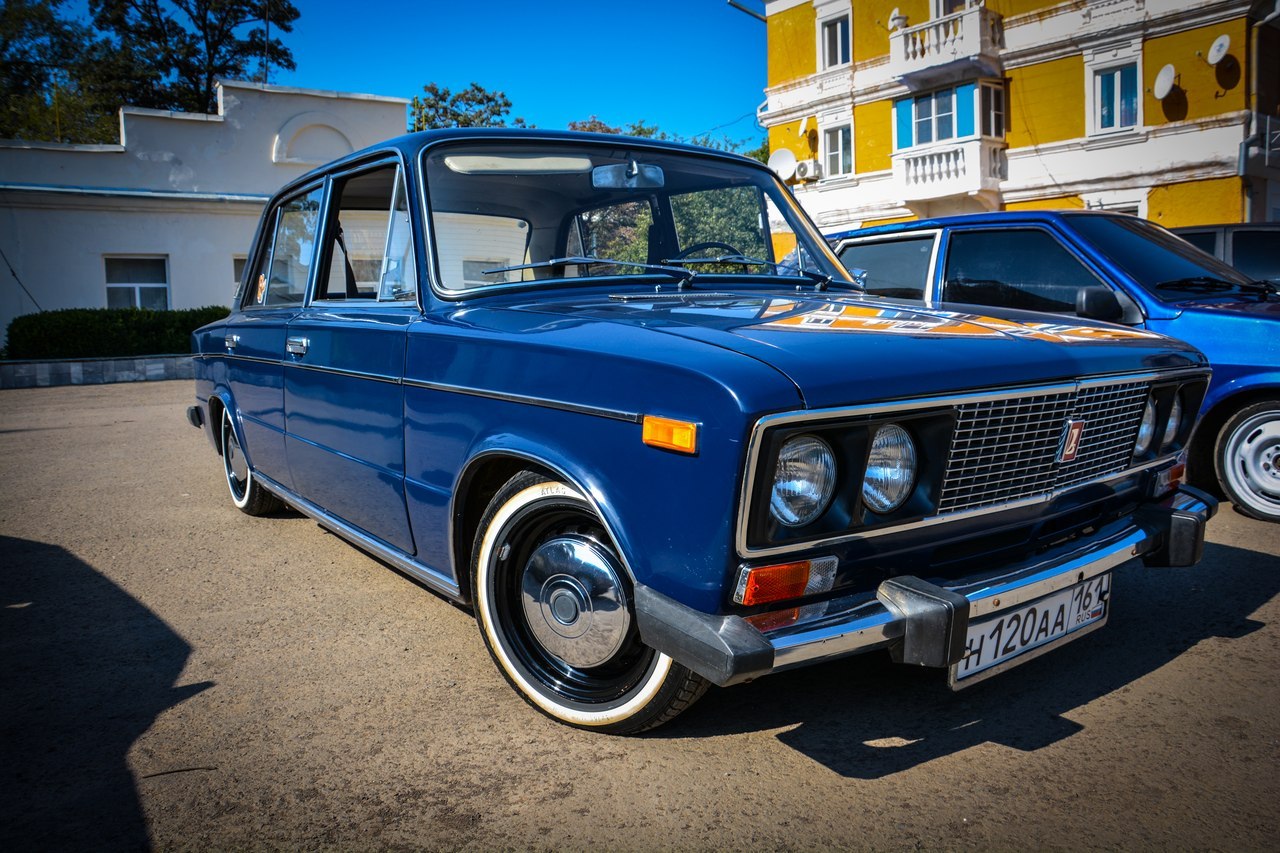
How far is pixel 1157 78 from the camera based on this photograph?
57.8 feet

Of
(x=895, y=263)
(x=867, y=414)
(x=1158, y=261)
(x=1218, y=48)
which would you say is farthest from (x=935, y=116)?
(x=867, y=414)

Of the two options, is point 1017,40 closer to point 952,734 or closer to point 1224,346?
point 1224,346

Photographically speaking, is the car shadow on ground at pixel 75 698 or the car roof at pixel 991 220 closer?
the car shadow on ground at pixel 75 698

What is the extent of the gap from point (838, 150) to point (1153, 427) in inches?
893

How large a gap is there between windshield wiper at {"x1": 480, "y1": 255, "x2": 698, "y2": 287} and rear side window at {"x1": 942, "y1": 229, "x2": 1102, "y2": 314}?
2.65 meters

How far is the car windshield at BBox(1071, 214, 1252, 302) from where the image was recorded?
495 cm

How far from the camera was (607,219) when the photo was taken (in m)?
3.62

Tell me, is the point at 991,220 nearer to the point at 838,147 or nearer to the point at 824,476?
the point at 824,476

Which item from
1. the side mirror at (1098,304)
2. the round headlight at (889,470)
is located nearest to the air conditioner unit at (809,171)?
the side mirror at (1098,304)

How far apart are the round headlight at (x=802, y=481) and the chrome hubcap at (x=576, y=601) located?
538mm

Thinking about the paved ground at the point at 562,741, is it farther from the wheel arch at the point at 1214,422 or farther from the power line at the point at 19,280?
the power line at the point at 19,280

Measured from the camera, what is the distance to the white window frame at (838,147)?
2383 centimetres

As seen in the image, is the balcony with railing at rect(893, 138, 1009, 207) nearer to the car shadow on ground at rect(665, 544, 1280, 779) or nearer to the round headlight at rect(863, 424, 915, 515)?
the car shadow on ground at rect(665, 544, 1280, 779)

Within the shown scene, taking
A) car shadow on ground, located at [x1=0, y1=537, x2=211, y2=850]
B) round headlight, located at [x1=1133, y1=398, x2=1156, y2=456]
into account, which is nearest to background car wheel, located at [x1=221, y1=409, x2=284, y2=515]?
car shadow on ground, located at [x1=0, y1=537, x2=211, y2=850]
